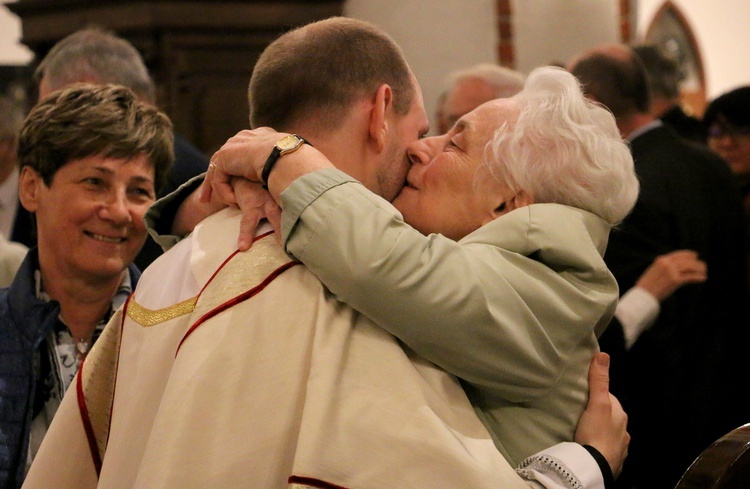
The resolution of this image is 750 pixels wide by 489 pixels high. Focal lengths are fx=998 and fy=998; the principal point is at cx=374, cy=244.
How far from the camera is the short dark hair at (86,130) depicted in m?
2.38

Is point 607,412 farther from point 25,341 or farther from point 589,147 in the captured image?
point 25,341

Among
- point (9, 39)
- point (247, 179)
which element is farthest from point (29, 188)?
point (9, 39)

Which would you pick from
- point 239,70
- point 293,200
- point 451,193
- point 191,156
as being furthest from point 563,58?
point 293,200

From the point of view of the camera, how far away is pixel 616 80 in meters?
3.91

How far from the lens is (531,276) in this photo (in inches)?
65.2

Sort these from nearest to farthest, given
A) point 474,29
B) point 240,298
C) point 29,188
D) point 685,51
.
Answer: point 240,298 < point 29,188 < point 474,29 < point 685,51

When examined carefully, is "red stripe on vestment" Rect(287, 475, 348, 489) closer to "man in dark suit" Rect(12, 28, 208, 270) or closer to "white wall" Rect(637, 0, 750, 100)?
"man in dark suit" Rect(12, 28, 208, 270)

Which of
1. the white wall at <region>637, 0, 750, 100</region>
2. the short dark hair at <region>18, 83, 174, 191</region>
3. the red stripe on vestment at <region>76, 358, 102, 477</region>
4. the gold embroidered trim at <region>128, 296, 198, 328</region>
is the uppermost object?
the short dark hair at <region>18, 83, 174, 191</region>

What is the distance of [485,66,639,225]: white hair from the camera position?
1.83 meters

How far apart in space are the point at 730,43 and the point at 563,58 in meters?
3.77

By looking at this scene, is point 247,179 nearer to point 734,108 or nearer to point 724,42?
point 734,108

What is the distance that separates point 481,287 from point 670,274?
2037mm

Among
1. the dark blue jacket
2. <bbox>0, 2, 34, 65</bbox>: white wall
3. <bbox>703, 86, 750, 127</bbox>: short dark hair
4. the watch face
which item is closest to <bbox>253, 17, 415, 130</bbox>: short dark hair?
the watch face

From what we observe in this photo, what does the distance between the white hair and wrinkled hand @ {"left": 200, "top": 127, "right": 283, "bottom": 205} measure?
443 mm
